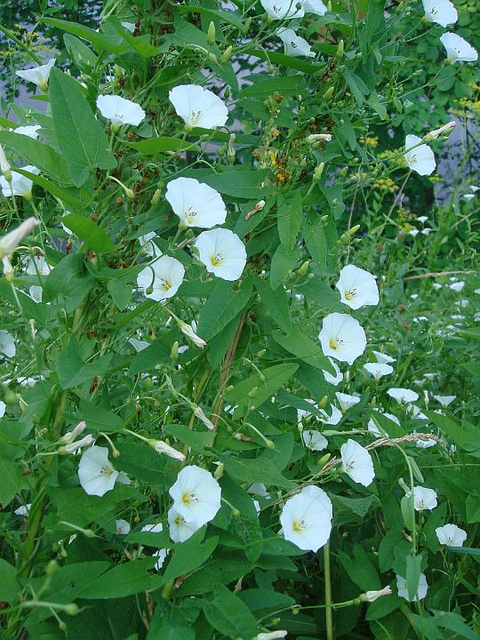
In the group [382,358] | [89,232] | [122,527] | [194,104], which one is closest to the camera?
[89,232]

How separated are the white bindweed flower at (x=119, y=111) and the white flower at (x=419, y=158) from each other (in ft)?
1.86

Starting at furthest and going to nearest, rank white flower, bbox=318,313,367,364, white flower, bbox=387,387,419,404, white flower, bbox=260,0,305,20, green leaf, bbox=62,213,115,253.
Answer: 1. white flower, bbox=387,387,419,404
2. white flower, bbox=318,313,367,364
3. white flower, bbox=260,0,305,20
4. green leaf, bbox=62,213,115,253

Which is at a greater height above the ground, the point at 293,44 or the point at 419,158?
the point at 293,44

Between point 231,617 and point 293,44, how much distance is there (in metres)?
0.89

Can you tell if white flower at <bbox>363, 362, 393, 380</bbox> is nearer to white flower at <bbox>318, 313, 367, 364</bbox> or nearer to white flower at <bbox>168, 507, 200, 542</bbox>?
white flower at <bbox>318, 313, 367, 364</bbox>

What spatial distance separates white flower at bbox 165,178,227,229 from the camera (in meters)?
1.10

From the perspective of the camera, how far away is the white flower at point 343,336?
4.36 feet

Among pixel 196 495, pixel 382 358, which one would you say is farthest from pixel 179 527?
pixel 382 358

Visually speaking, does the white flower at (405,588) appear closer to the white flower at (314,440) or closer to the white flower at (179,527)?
the white flower at (314,440)

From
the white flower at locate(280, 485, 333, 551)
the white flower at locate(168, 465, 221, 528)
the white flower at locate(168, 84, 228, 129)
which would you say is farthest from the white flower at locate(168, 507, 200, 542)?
the white flower at locate(168, 84, 228, 129)

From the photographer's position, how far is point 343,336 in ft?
4.45

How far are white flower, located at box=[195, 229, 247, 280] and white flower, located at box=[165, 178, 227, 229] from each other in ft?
0.10

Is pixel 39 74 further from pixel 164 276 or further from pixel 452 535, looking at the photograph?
pixel 452 535

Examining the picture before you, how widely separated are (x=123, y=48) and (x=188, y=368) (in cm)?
49
